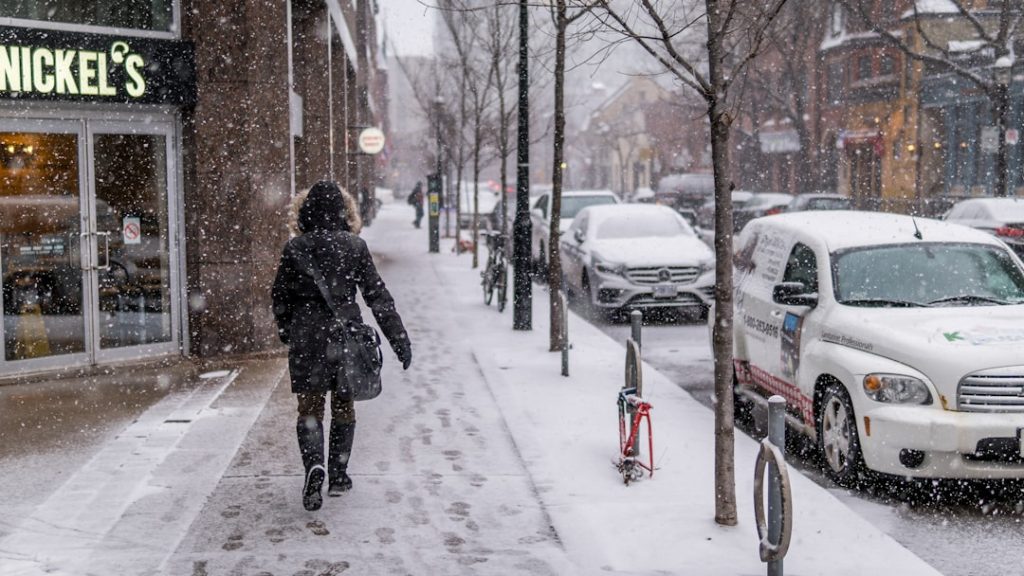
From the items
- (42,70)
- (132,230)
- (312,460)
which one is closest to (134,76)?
(42,70)

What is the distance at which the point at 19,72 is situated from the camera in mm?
9820

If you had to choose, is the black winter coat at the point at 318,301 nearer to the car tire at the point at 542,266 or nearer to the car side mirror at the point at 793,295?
the car side mirror at the point at 793,295

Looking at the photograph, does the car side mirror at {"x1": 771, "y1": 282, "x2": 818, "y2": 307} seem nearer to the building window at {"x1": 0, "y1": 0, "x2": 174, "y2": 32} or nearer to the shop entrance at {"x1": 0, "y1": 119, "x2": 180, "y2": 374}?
the shop entrance at {"x1": 0, "y1": 119, "x2": 180, "y2": 374}

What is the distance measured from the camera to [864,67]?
4966 centimetres

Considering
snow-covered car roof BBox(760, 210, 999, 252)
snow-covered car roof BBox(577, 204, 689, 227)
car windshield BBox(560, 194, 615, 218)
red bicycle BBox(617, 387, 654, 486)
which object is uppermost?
car windshield BBox(560, 194, 615, 218)

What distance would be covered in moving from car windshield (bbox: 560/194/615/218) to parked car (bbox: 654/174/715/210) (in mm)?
19835

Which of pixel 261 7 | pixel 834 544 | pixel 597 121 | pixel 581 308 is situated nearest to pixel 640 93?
pixel 597 121

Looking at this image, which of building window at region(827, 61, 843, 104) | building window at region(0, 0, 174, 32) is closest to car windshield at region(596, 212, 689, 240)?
building window at region(0, 0, 174, 32)

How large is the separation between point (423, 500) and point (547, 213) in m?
16.9

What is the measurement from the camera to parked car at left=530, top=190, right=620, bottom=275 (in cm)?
2208

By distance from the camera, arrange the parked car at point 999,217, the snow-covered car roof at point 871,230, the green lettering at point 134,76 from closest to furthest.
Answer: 1. the snow-covered car roof at point 871,230
2. the green lettering at point 134,76
3. the parked car at point 999,217

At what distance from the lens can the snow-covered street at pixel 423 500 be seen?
18.0 ft

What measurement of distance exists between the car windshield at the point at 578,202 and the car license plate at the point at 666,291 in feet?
26.0

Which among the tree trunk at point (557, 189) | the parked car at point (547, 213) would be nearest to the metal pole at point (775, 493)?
the tree trunk at point (557, 189)
